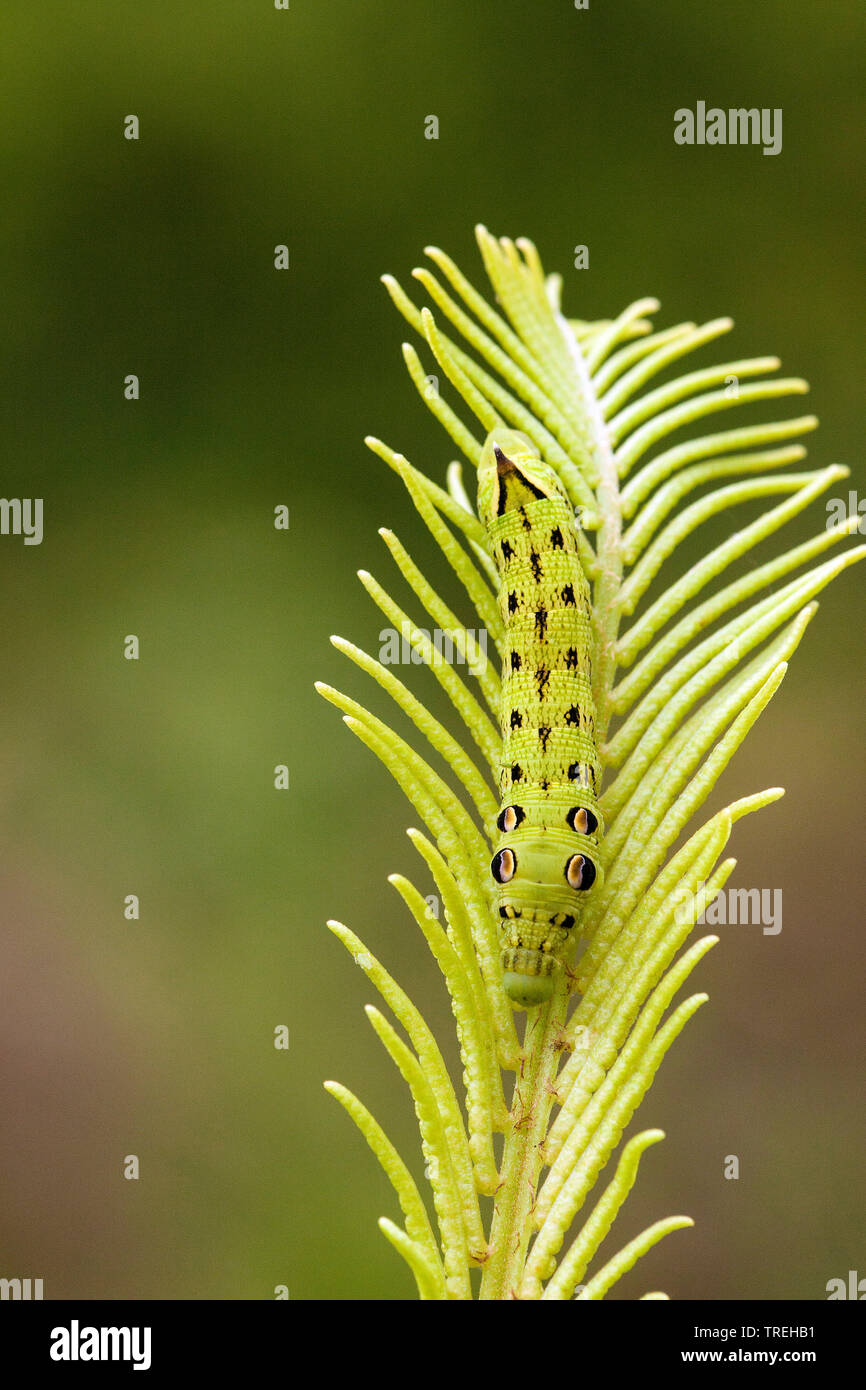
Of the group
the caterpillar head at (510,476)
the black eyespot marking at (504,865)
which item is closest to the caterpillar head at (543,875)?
the black eyespot marking at (504,865)

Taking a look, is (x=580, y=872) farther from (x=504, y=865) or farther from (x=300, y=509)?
(x=300, y=509)

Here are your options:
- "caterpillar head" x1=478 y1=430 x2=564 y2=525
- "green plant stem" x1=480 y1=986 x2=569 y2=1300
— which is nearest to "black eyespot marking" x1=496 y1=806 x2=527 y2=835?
"green plant stem" x1=480 y1=986 x2=569 y2=1300

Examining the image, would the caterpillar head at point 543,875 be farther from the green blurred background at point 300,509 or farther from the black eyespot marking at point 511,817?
the green blurred background at point 300,509

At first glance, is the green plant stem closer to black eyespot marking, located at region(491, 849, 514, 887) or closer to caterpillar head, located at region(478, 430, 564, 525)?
black eyespot marking, located at region(491, 849, 514, 887)

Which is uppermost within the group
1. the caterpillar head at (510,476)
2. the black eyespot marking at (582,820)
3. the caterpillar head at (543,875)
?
the caterpillar head at (510,476)

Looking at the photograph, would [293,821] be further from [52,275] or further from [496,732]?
[496,732]

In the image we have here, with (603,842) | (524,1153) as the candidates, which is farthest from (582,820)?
(524,1153)

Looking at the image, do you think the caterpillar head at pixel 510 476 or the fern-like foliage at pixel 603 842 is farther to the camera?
the caterpillar head at pixel 510 476

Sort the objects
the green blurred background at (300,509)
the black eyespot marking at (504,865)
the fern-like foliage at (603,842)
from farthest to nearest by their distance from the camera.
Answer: the green blurred background at (300,509)
the black eyespot marking at (504,865)
the fern-like foliage at (603,842)

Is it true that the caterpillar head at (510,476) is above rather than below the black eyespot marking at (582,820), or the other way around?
above
